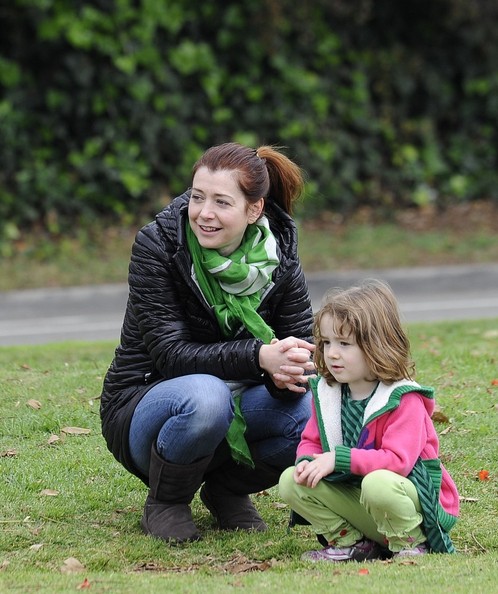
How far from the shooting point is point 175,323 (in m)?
4.10

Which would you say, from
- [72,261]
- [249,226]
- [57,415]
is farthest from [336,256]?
[249,226]

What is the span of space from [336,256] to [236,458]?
8.90 m

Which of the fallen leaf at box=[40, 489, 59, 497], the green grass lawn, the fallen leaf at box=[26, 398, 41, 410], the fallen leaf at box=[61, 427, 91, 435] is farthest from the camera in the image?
the fallen leaf at box=[26, 398, 41, 410]

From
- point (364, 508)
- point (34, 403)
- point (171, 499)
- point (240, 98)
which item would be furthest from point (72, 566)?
point (240, 98)

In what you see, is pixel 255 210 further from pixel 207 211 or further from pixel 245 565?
pixel 245 565

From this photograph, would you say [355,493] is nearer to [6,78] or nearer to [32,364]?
[32,364]

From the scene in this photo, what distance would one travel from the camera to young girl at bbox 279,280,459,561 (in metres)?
3.71

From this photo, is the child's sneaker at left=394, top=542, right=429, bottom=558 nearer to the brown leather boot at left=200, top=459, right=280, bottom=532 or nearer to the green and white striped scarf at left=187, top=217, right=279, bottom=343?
the brown leather boot at left=200, top=459, right=280, bottom=532

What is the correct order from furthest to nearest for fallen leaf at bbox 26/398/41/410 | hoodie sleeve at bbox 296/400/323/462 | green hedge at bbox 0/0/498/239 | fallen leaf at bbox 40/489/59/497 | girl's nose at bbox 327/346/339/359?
green hedge at bbox 0/0/498/239 < fallen leaf at bbox 26/398/41/410 < fallen leaf at bbox 40/489/59/497 < hoodie sleeve at bbox 296/400/323/462 < girl's nose at bbox 327/346/339/359

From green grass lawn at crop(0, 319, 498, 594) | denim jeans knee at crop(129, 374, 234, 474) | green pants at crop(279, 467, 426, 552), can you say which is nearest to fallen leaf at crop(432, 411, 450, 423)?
green grass lawn at crop(0, 319, 498, 594)

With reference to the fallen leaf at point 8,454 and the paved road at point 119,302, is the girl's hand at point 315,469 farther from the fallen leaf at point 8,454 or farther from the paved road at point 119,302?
the paved road at point 119,302

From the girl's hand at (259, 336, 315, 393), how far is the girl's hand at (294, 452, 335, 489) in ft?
1.06

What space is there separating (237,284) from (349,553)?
3.42 ft

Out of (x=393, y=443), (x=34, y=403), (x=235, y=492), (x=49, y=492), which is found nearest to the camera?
(x=393, y=443)
